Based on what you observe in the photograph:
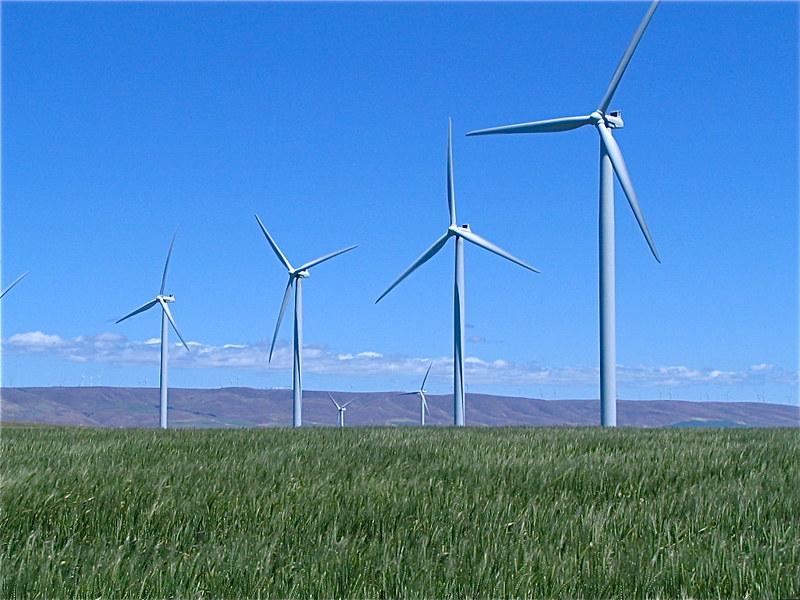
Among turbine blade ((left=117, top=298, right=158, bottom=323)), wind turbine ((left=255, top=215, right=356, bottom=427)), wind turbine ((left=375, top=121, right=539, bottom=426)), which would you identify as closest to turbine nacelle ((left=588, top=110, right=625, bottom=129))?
wind turbine ((left=375, top=121, right=539, bottom=426))

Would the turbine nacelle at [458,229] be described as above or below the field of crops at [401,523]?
above

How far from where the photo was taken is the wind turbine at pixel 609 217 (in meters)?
33.4

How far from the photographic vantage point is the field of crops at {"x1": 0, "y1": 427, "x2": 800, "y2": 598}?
6.92m

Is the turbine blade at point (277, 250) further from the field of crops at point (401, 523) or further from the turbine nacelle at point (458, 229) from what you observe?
the field of crops at point (401, 523)

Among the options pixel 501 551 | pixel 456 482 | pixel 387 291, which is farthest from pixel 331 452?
pixel 387 291

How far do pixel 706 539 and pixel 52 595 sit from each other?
592cm

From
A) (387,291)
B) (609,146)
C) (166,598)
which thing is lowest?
(166,598)

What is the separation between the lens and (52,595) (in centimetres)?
671

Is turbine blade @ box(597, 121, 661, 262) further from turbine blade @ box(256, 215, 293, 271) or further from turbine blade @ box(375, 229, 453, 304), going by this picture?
turbine blade @ box(256, 215, 293, 271)

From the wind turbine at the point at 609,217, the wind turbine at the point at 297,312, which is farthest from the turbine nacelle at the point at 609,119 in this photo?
the wind turbine at the point at 297,312

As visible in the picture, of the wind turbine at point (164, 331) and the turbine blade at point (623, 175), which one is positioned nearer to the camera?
the turbine blade at point (623, 175)

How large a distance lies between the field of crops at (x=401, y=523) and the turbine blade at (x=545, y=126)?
86.6 feet

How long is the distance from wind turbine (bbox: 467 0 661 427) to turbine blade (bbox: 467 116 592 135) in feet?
0.33

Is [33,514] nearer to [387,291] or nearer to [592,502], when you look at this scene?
[592,502]
